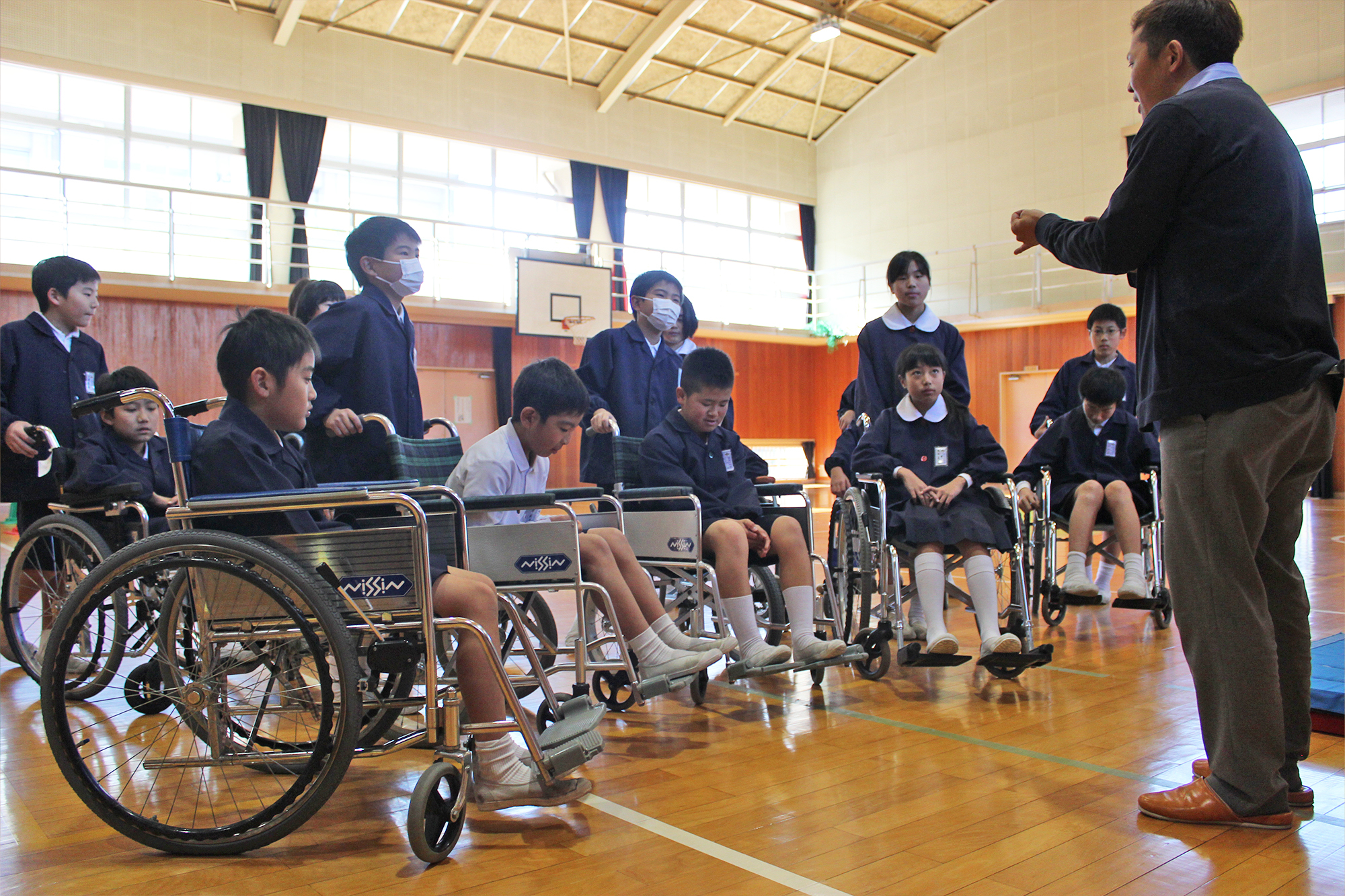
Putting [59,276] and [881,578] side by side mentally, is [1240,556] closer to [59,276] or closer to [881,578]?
[881,578]

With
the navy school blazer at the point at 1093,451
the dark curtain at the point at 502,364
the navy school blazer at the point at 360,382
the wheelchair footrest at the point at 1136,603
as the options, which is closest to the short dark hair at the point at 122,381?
the navy school blazer at the point at 360,382

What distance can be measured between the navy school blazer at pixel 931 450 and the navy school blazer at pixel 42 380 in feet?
8.34

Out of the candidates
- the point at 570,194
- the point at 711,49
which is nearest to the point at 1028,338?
the point at 711,49

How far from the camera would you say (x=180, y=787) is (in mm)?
1885

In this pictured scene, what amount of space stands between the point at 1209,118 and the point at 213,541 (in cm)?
176

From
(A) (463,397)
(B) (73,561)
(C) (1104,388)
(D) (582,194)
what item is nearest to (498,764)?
(B) (73,561)

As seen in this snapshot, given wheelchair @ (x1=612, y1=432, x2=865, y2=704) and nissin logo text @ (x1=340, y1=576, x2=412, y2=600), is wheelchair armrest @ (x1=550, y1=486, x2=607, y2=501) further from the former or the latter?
nissin logo text @ (x1=340, y1=576, x2=412, y2=600)

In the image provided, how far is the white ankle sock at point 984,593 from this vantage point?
8.63 feet

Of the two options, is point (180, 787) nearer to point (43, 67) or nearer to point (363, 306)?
point (363, 306)

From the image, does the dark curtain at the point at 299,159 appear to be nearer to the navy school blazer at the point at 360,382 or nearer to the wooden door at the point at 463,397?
the wooden door at the point at 463,397

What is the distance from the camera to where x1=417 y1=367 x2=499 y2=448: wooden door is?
11.1 m

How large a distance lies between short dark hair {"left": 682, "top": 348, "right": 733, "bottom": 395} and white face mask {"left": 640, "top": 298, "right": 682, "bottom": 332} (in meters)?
0.52

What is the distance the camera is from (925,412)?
306cm

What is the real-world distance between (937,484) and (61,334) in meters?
3.01
